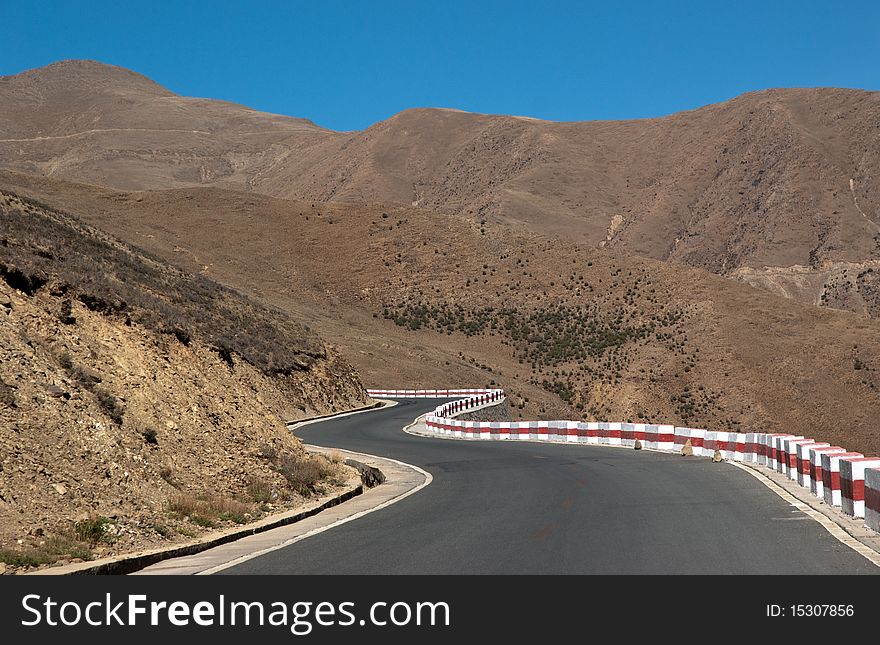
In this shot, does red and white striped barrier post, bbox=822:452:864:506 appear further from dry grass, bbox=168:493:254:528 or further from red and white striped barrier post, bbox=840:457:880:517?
dry grass, bbox=168:493:254:528

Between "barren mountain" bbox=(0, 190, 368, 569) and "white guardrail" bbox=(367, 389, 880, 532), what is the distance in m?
8.99

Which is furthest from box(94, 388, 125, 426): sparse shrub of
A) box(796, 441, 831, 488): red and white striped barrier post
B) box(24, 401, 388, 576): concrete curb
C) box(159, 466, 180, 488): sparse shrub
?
box(796, 441, 831, 488): red and white striped barrier post

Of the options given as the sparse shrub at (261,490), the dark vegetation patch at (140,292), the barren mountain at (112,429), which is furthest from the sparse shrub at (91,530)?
the dark vegetation patch at (140,292)

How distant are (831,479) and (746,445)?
10.7 meters

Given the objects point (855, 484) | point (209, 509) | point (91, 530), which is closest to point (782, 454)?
point (855, 484)

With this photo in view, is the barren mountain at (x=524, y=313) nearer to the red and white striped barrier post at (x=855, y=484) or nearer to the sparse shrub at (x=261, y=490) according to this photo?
the sparse shrub at (x=261, y=490)

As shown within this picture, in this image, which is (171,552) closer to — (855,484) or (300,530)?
(300,530)

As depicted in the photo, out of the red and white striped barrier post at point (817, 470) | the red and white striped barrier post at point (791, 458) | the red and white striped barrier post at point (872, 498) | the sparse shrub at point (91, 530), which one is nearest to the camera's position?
the sparse shrub at point (91, 530)

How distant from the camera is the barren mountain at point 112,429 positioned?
43.2 feet

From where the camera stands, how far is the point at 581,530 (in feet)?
46.4

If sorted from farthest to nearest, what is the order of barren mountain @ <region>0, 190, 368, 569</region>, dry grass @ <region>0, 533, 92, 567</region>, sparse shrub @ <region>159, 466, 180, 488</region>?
1. sparse shrub @ <region>159, 466, 180, 488</region>
2. barren mountain @ <region>0, 190, 368, 569</region>
3. dry grass @ <region>0, 533, 92, 567</region>

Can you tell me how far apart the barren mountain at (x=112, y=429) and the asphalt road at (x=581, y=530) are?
2.19 meters

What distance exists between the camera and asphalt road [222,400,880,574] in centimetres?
1120

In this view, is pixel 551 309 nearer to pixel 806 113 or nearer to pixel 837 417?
pixel 837 417
